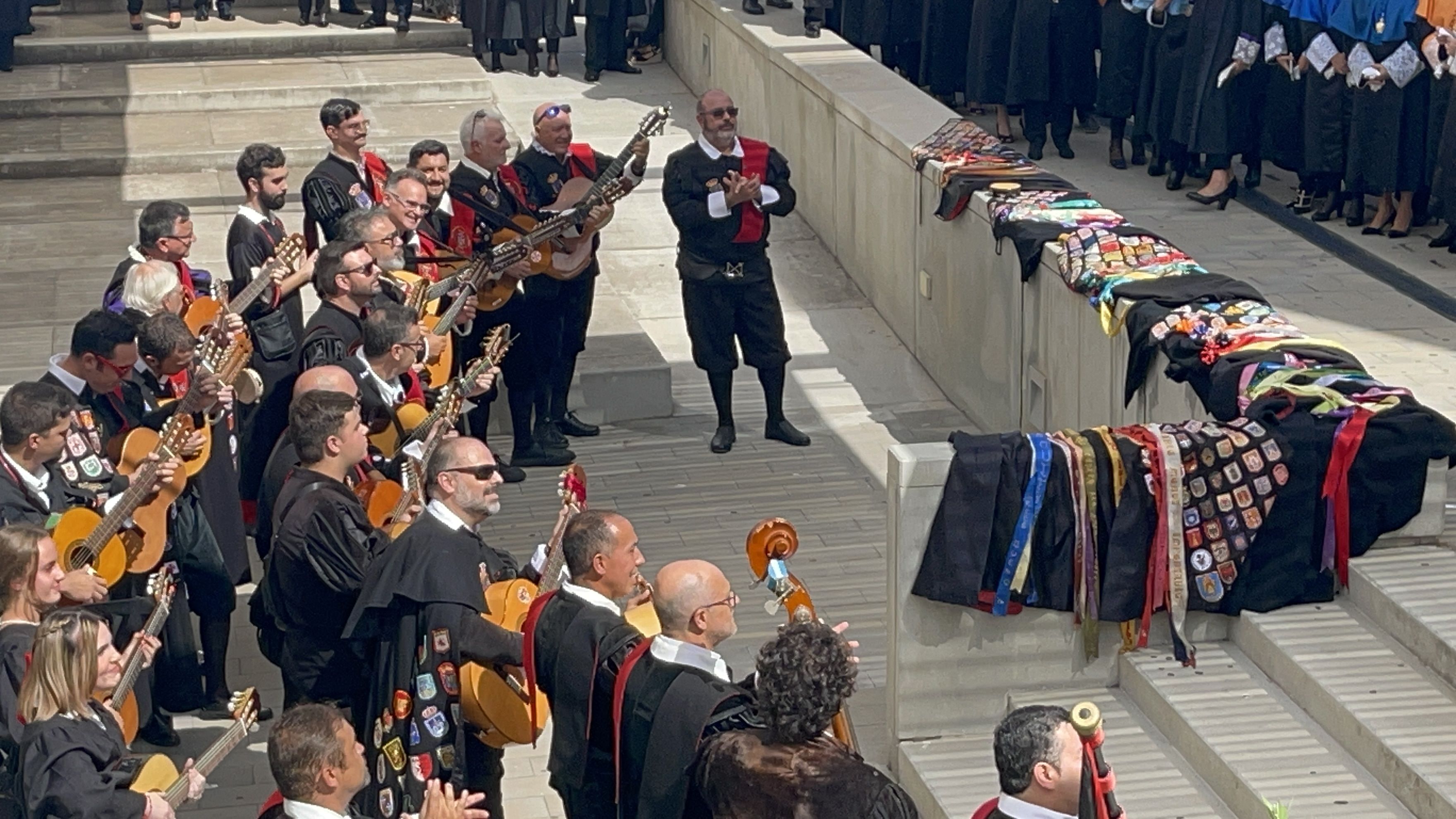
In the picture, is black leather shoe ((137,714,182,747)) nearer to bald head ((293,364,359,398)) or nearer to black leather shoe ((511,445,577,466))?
bald head ((293,364,359,398))

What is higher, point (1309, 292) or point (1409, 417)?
point (1409, 417)

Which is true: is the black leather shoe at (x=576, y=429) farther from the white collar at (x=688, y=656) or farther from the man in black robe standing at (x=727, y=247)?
the white collar at (x=688, y=656)

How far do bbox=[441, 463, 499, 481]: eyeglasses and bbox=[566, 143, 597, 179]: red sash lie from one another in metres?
4.66

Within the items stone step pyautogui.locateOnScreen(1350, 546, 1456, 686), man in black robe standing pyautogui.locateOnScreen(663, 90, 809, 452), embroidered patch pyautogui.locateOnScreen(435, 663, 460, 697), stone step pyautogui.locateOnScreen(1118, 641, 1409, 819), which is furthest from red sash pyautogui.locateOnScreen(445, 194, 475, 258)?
stone step pyautogui.locateOnScreen(1350, 546, 1456, 686)

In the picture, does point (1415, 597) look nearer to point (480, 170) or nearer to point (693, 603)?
point (693, 603)

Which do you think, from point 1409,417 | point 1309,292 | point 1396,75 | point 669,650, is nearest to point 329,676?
point 669,650

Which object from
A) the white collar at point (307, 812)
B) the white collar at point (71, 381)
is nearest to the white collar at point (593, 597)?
the white collar at point (307, 812)

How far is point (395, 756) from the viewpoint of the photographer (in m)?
6.62

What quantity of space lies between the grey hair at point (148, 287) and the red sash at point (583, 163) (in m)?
2.89

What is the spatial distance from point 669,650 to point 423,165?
213 inches

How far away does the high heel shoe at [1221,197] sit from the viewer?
14.1 m

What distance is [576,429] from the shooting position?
38.7ft

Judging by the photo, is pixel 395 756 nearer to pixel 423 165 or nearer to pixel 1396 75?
pixel 423 165

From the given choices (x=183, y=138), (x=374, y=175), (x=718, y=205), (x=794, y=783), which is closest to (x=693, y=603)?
(x=794, y=783)
